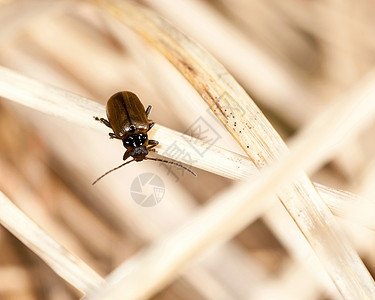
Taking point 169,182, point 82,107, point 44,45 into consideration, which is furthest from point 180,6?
point 82,107

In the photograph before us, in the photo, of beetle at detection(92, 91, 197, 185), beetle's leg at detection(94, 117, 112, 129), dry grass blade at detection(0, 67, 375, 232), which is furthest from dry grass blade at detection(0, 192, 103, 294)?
beetle at detection(92, 91, 197, 185)

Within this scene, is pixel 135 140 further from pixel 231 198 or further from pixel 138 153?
pixel 231 198

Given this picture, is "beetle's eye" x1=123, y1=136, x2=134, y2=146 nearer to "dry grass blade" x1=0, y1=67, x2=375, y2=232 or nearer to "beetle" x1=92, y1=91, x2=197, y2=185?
"beetle" x1=92, y1=91, x2=197, y2=185

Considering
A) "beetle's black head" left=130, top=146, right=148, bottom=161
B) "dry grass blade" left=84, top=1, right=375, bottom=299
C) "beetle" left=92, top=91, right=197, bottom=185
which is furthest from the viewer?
"beetle's black head" left=130, top=146, right=148, bottom=161

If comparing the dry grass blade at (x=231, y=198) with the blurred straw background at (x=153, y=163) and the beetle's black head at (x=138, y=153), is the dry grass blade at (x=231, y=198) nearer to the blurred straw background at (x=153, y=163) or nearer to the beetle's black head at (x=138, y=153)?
the blurred straw background at (x=153, y=163)

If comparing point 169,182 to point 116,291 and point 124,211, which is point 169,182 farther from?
point 116,291

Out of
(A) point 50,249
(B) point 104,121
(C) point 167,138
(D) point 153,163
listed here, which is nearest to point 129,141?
(D) point 153,163
